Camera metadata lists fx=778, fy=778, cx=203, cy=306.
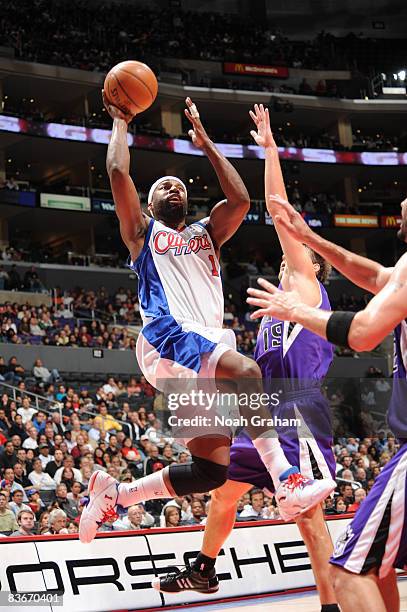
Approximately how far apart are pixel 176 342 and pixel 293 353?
948mm

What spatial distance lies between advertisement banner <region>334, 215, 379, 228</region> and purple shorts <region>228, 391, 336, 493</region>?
30197 mm

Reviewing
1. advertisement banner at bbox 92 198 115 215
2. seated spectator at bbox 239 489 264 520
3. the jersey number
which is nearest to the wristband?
the jersey number

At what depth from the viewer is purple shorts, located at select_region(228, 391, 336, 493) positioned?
5.27 meters

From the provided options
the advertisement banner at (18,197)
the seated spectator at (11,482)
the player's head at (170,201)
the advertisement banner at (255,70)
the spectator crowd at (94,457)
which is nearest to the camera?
the player's head at (170,201)

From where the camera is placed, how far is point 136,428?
16422 mm

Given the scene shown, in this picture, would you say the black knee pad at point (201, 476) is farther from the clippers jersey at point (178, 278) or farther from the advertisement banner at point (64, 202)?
the advertisement banner at point (64, 202)

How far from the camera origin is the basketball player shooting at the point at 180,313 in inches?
194

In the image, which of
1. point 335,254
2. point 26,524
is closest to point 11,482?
point 26,524

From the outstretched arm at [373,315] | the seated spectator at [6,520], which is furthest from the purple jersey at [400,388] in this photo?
the seated spectator at [6,520]

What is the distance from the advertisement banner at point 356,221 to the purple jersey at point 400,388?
31749mm

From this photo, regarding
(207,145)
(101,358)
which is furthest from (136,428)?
(207,145)

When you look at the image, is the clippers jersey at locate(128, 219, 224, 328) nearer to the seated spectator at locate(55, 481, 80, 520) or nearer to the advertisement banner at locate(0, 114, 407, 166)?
Answer: the seated spectator at locate(55, 481, 80, 520)

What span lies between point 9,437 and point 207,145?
9.76 metres

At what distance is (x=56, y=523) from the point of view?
1039 centimetres
